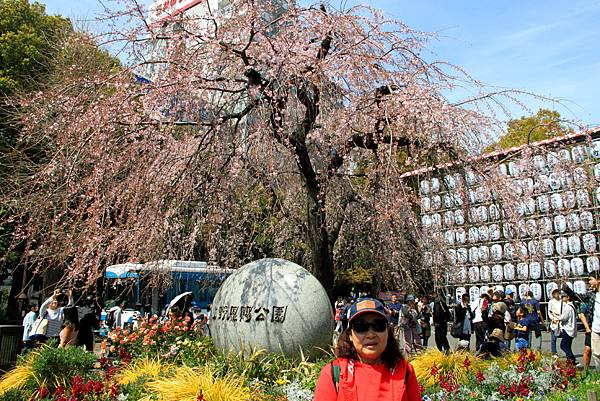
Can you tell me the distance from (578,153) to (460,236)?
269 cm

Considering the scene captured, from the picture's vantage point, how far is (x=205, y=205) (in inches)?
364

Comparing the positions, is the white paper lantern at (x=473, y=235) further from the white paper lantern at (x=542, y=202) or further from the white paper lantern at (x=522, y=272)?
the white paper lantern at (x=522, y=272)

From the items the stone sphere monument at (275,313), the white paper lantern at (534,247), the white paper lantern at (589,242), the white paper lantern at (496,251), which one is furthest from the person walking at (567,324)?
the white paper lantern at (496,251)

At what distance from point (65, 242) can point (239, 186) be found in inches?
131

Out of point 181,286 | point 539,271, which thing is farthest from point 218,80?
point 539,271

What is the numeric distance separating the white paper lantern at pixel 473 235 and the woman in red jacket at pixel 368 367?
6.86 m

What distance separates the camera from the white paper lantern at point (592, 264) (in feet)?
67.5

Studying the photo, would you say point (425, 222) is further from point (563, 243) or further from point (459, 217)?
point (563, 243)

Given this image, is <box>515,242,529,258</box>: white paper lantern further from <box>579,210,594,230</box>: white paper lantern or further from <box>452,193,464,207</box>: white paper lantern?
<box>579,210,594,230</box>: white paper lantern

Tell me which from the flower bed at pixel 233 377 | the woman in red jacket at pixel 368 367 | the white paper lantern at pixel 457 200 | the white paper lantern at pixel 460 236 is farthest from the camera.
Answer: the white paper lantern at pixel 460 236

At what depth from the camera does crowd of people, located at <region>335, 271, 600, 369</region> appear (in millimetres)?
9133

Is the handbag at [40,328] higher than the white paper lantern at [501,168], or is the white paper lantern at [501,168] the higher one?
the white paper lantern at [501,168]

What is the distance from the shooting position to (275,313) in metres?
7.24

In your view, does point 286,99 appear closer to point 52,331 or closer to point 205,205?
point 205,205
